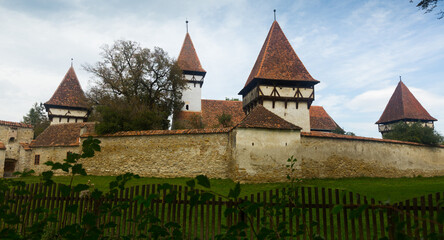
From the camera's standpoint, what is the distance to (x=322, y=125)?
32.0 m

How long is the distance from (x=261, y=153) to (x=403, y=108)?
993 inches

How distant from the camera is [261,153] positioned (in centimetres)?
1519

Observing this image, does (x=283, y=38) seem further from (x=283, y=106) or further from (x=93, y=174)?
(x=93, y=174)

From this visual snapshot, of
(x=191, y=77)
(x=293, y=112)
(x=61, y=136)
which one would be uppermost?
(x=191, y=77)

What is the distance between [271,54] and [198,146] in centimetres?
1110

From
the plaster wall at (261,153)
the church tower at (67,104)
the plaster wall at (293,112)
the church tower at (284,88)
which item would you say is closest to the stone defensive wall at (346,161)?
the plaster wall at (261,153)

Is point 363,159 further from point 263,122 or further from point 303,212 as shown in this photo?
point 303,212

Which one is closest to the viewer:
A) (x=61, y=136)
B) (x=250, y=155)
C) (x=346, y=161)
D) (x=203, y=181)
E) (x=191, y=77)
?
(x=203, y=181)

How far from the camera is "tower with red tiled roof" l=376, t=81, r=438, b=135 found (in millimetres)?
31562

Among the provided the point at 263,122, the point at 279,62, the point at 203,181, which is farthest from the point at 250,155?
the point at 203,181

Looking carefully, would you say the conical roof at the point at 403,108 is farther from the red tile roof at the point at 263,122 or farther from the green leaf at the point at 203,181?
the green leaf at the point at 203,181

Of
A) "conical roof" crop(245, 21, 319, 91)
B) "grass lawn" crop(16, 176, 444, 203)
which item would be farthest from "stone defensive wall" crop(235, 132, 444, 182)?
"conical roof" crop(245, 21, 319, 91)

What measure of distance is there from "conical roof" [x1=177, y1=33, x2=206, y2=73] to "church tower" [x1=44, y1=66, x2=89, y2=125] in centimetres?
1148

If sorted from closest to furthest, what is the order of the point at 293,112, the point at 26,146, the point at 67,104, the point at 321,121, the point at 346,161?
the point at 346,161
the point at 293,112
the point at 26,146
the point at 67,104
the point at 321,121
